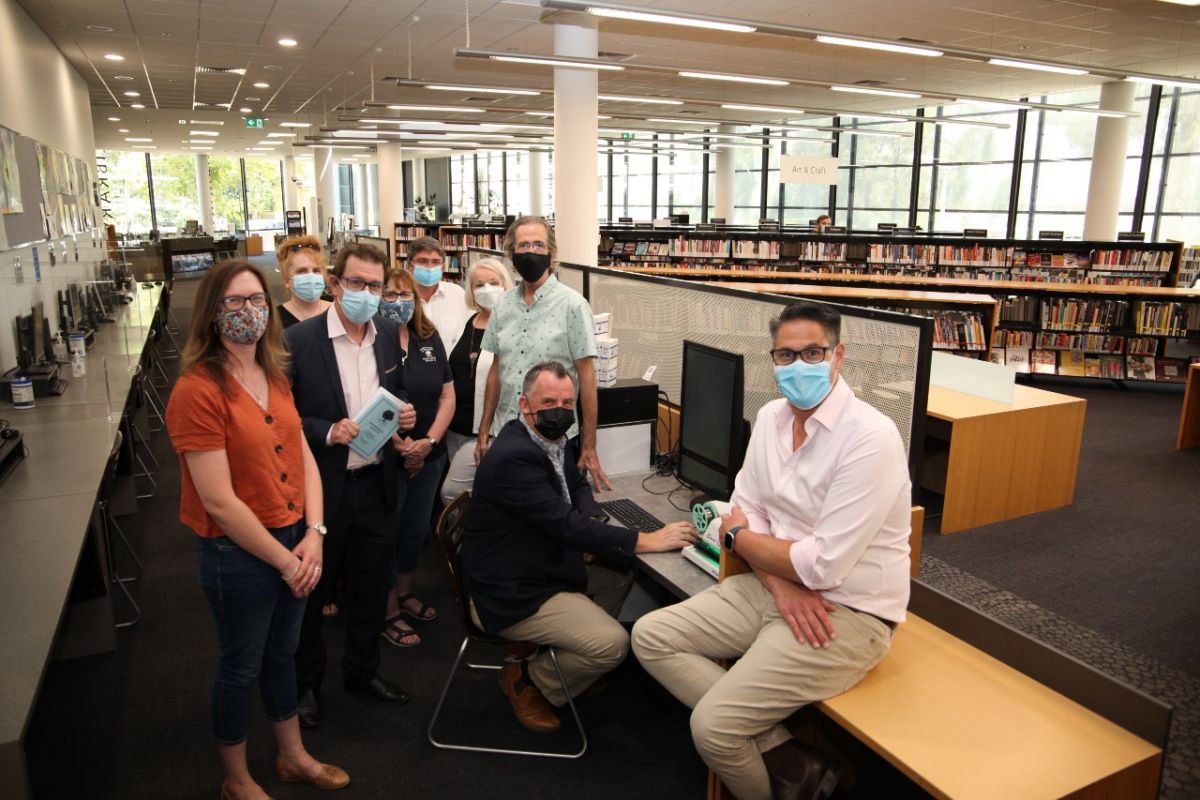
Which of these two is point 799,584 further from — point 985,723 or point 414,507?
point 414,507

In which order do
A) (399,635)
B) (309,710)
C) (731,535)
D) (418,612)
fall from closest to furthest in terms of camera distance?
(731,535), (309,710), (399,635), (418,612)

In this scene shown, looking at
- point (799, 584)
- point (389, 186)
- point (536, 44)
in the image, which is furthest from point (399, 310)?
point (389, 186)

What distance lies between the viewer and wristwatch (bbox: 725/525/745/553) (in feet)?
7.82

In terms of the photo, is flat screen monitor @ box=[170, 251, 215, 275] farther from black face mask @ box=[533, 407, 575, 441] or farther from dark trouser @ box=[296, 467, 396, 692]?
Result: black face mask @ box=[533, 407, 575, 441]

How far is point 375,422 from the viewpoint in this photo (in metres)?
2.71

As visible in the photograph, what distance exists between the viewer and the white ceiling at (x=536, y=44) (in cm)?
784

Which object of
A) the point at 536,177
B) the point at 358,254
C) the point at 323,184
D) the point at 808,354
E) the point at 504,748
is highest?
the point at 536,177

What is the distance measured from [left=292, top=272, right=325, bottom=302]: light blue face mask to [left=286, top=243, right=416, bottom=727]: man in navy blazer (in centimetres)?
82

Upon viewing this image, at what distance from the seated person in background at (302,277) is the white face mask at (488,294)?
777 millimetres

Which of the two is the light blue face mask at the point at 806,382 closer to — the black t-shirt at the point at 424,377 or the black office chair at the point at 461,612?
the black office chair at the point at 461,612

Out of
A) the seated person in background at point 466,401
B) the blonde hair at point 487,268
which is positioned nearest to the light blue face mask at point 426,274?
the blonde hair at point 487,268

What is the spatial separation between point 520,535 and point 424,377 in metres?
0.89

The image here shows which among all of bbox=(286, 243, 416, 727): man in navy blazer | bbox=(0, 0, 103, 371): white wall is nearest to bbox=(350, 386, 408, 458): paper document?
bbox=(286, 243, 416, 727): man in navy blazer

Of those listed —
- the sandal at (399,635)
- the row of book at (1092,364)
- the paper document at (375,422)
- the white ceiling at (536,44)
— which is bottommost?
the sandal at (399,635)
